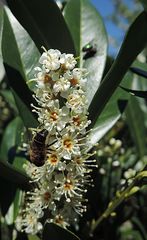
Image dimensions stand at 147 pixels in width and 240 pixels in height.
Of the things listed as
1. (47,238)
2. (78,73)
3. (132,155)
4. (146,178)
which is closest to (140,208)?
(132,155)

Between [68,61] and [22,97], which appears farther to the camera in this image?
[22,97]

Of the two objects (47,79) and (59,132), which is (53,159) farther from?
(47,79)

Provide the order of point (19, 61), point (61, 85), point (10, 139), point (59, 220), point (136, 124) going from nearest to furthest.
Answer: point (61, 85), point (59, 220), point (19, 61), point (10, 139), point (136, 124)

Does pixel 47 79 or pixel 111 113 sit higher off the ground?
pixel 47 79

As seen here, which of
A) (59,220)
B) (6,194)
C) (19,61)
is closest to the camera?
(59,220)

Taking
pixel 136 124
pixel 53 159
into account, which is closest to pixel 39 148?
pixel 53 159

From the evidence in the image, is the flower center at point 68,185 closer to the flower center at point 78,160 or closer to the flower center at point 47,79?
the flower center at point 78,160

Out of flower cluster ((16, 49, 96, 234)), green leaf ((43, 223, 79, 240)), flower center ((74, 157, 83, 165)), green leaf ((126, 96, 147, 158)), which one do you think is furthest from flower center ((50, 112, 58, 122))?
green leaf ((126, 96, 147, 158))
